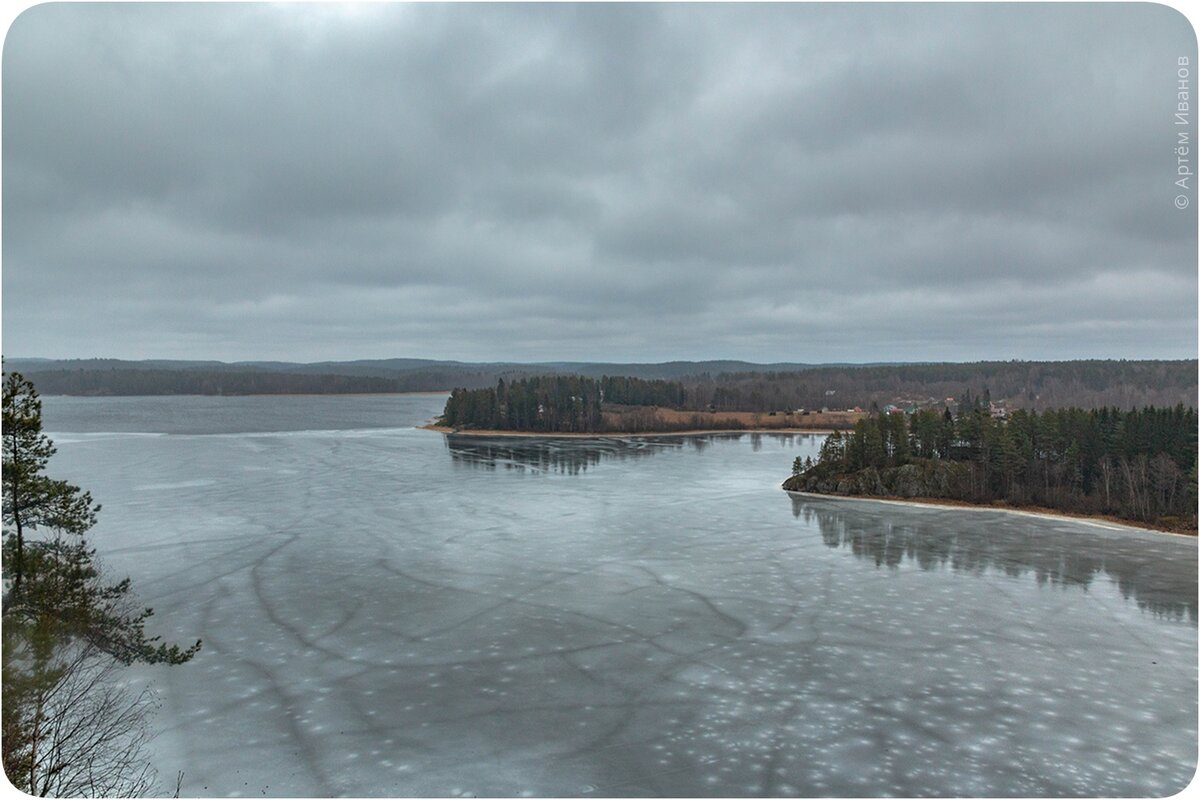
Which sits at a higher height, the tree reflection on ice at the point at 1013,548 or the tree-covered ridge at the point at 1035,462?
the tree-covered ridge at the point at 1035,462

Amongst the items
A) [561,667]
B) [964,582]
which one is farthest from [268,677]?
[964,582]

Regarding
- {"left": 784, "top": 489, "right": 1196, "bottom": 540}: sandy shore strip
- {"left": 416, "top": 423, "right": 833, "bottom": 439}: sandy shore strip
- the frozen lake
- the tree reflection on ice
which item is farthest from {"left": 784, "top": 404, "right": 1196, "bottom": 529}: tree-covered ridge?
{"left": 416, "top": 423, "right": 833, "bottom": 439}: sandy shore strip

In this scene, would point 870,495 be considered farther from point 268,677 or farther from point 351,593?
point 268,677

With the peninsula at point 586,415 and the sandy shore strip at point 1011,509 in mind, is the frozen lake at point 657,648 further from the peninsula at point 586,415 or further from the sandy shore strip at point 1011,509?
the peninsula at point 586,415

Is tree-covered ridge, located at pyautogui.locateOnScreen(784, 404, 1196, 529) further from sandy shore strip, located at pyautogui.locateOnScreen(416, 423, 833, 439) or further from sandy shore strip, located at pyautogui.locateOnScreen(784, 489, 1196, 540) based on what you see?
sandy shore strip, located at pyautogui.locateOnScreen(416, 423, 833, 439)

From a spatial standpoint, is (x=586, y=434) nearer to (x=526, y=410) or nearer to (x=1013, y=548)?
(x=526, y=410)

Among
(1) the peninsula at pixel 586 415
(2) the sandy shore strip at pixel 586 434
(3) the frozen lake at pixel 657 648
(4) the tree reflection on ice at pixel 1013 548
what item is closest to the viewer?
(3) the frozen lake at pixel 657 648

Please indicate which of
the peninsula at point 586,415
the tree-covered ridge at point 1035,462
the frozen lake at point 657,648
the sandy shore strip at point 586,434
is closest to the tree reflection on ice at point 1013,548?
the frozen lake at point 657,648
